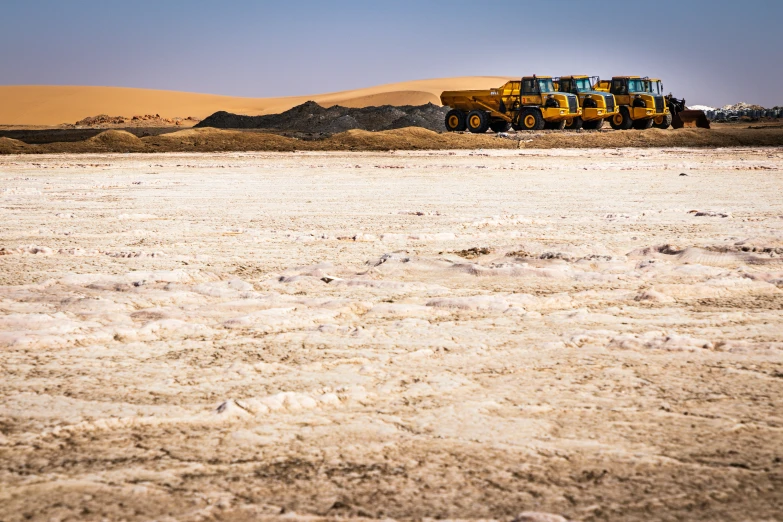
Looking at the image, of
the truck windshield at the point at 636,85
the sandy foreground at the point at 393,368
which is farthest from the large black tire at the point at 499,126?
the sandy foreground at the point at 393,368

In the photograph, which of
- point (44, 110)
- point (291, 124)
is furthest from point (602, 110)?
point (44, 110)

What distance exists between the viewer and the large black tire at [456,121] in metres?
32.4

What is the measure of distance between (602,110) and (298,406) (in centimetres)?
3093

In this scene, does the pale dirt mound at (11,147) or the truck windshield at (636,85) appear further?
the truck windshield at (636,85)

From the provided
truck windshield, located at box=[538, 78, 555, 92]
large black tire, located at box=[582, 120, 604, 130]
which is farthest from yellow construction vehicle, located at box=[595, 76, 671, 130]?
truck windshield, located at box=[538, 78, 555, 92]

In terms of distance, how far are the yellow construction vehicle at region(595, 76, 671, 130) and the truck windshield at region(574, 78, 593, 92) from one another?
1308mm

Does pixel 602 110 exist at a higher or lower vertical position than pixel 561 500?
higher

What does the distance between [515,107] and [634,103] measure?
530 cm

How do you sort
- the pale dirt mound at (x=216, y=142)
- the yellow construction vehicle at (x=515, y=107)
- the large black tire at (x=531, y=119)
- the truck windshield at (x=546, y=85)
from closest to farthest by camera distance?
the pale dirt mound at (x=216, y=142)
the large black tire at (x=531, y=119)
the yellow construction vehicle at (x=515, y=107)
the truck windshield at (x=546, y=85)

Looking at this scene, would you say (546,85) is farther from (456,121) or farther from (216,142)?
(216,142)

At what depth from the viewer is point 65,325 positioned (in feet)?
14.6

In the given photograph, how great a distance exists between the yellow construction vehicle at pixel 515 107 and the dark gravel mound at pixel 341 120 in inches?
274

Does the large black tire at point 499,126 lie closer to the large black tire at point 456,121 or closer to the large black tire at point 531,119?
the large black tire at point 456,121

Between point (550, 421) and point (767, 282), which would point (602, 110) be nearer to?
point (767, 282)
